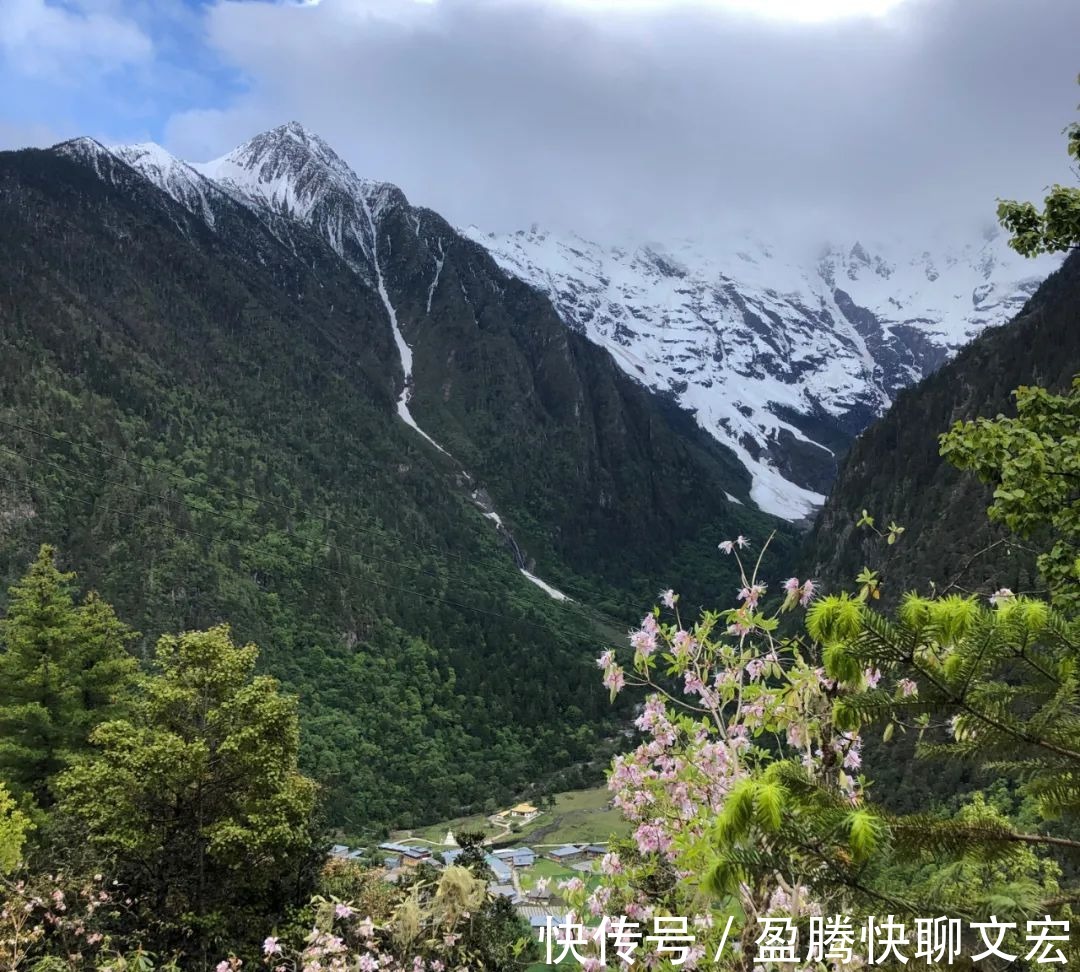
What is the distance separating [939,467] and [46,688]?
103m

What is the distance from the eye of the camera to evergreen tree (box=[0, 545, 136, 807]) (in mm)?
21047

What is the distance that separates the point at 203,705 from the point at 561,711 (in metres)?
89.0

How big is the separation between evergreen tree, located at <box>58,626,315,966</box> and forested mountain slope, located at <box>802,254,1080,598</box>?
57397 mm

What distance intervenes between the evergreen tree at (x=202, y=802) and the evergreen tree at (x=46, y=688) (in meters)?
9.26

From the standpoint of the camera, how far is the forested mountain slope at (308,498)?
79812mm

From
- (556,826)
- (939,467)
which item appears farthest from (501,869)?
(939,467)

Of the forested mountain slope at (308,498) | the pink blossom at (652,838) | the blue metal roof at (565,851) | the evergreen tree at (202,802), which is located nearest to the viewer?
the pink blossom at (652,838)

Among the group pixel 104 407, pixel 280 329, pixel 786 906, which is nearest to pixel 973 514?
pixel 786 906

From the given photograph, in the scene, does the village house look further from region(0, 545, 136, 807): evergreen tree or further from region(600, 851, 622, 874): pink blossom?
region(600, 851, 622, 874): pink blossom

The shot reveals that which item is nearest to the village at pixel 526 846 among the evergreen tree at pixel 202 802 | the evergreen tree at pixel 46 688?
the evergreen tree at pixel 46 688

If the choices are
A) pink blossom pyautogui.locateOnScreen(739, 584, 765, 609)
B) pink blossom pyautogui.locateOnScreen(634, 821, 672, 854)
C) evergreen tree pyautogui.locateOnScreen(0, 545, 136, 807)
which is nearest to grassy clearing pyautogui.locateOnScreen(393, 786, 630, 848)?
evergreen tree pyautogui.locateOnScreen(0, 545, 136, 807)

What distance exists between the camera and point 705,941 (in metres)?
4.78

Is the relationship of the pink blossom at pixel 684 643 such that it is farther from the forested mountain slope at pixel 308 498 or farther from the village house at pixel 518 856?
the forested mountain slope at pixel 308 498

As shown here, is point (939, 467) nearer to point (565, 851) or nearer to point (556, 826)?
point (556, 826)
